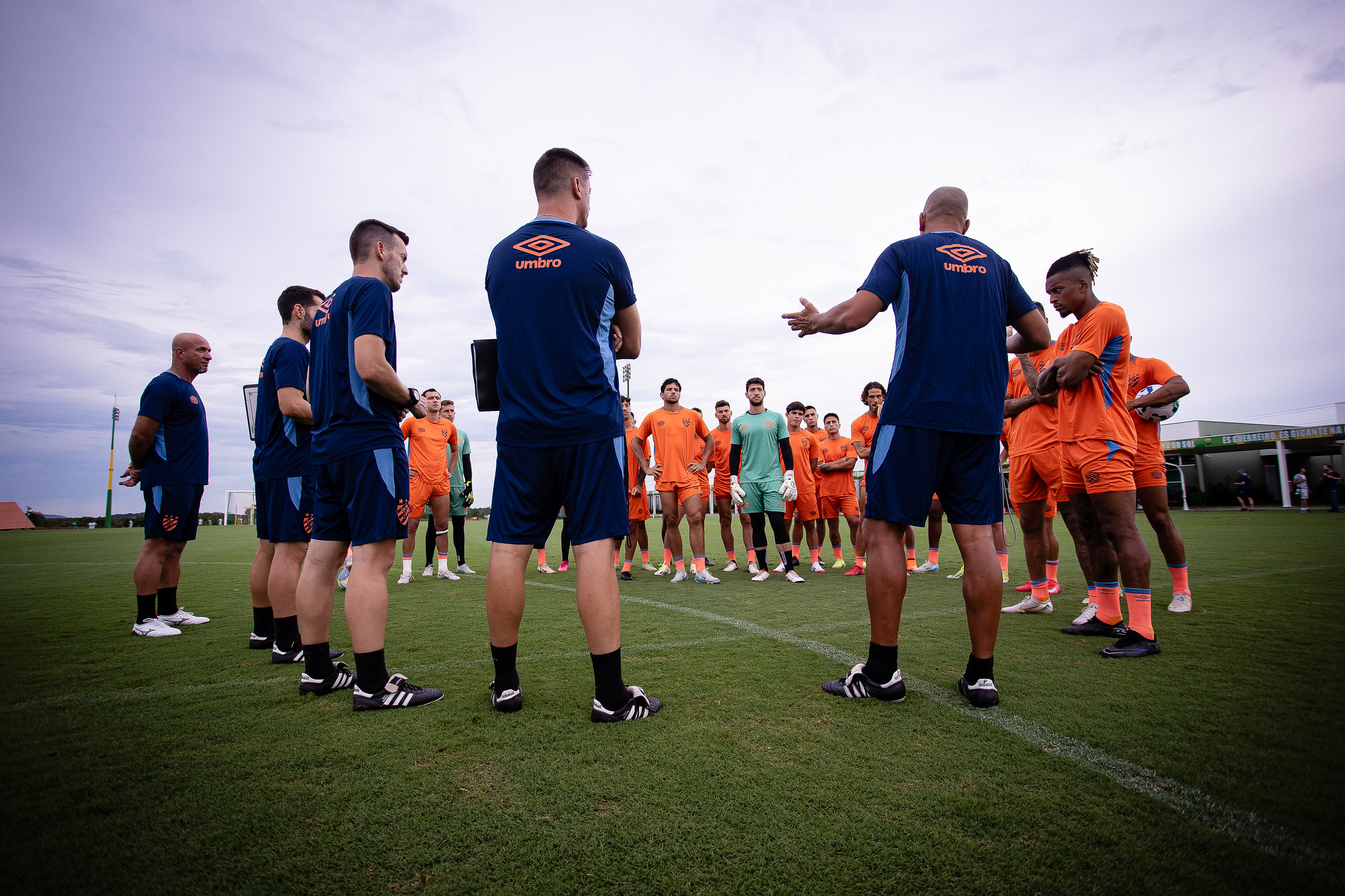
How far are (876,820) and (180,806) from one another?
2.04 metres

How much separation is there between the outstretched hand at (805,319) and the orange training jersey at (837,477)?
224 inches

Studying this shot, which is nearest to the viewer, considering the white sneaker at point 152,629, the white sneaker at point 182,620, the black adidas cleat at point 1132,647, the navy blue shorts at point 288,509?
the black adidas cleat at point 1132,647

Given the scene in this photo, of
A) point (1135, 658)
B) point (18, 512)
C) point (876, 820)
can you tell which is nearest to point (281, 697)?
point (876, 820)

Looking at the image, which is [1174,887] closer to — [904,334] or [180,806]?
[904,334]

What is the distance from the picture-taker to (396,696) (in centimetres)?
283

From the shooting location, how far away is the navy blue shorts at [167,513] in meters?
4.82

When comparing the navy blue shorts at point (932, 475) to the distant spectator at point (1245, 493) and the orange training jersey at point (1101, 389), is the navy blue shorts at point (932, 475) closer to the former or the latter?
the orange training jersey at point (1101, 389)

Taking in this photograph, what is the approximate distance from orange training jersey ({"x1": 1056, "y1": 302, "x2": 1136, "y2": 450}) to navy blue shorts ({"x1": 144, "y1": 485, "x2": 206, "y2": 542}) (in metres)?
6.47

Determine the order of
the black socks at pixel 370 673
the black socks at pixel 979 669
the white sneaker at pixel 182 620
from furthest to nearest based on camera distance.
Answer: the white sneaker at pixel 182 620 → the black socks at pixel 370 673 → the black socks at pixel 979 669

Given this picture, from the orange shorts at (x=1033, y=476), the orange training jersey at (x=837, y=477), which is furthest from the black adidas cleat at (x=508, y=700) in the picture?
the orange training jersey at (x=837, y=477)

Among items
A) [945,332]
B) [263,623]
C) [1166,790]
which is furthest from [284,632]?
[1166,790]

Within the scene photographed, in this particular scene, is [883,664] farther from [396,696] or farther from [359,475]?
[359,475]

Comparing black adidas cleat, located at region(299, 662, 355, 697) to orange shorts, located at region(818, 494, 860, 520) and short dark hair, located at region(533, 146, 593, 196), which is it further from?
orange shorts, located at region(818, 494, 860, 520)

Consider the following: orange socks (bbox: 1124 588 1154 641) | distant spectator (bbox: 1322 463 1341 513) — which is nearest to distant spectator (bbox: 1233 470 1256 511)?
distant spectator (bbox: 1322 463 1341 513)
